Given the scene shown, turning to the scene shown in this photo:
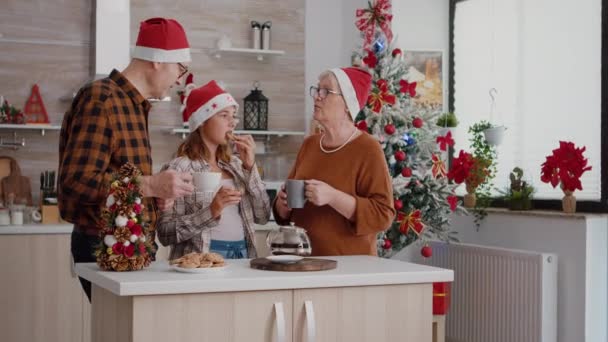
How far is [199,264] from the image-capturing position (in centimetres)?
243

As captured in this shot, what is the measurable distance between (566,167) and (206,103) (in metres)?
2.12

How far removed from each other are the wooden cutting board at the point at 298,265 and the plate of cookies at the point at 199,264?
141 mm

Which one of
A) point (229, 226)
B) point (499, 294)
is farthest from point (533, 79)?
point (229, 226)

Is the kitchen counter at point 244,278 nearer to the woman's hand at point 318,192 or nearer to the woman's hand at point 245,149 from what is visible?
the woman's hand at point 318,192

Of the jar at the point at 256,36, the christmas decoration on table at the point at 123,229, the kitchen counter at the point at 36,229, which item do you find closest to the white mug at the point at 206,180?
the christmas decoration on table at the point at 123,229

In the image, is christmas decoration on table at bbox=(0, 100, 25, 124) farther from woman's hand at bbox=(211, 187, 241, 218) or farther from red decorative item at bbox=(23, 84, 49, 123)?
woman's hand at bbox=(211, 187, 241, 218)

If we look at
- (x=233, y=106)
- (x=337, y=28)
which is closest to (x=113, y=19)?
(x=337, y=28)

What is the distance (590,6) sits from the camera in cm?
475

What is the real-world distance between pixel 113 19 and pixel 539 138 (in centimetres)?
271

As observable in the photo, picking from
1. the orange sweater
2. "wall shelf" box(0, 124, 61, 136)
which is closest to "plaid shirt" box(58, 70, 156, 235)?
the orange sweater

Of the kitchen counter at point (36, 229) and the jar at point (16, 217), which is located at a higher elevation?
the jar at point (16, 217)

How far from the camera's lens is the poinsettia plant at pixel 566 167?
4438 millimetres

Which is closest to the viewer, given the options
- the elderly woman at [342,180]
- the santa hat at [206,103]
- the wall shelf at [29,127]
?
the elderly woman at [342,180]

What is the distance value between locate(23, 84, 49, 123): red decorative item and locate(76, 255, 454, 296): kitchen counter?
10.2ft
